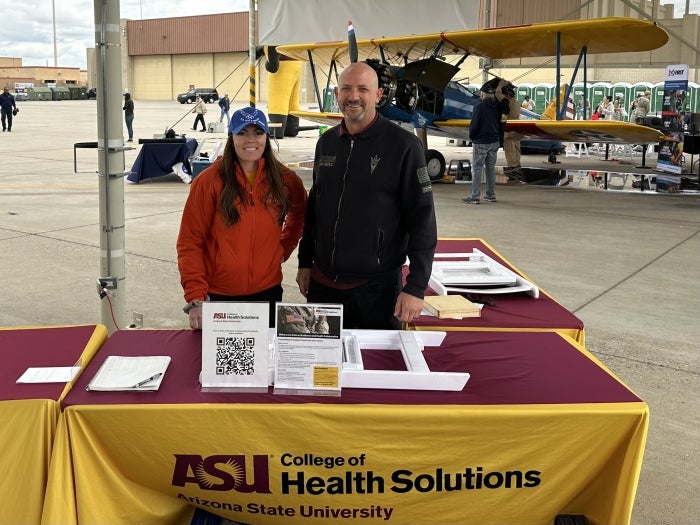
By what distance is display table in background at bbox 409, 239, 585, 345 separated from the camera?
8.86ft

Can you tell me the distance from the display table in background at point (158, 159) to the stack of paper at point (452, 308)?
9.73 meters

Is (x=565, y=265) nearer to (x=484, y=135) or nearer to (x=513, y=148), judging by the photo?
(x=484, y=135)

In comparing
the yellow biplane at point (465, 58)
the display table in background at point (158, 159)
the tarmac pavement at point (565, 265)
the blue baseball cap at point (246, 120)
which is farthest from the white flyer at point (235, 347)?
the display table in background at point (158, 159)

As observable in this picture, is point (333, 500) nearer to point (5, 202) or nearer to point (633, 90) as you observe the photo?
point (5, 202)

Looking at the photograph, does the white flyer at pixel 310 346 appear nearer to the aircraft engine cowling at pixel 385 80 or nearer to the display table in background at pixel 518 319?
the display table in background at pixel 518 319

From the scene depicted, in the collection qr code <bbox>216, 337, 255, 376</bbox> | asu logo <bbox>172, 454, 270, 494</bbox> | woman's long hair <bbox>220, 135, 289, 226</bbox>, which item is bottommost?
asu logo <bbox>172, 454, 270, 494</bbox>

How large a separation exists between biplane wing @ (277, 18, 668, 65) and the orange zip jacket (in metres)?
8.63

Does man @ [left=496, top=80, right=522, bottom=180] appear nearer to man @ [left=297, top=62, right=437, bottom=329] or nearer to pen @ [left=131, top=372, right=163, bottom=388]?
man @ [left=297, top=62, right=437, bottom=329]

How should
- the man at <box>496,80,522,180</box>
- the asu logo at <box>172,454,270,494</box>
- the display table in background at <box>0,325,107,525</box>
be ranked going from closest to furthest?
1. the display table in background at <box>0,325,107,525</box>
2. the asu logo at <box>172,454,270,494</box>
3. the man at <box>496,80,522,180</box>

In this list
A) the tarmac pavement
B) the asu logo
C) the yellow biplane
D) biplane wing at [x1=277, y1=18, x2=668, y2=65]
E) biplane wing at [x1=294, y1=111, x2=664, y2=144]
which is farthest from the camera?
biplane wing at [x1=294, y1=111, x2=664, y2=144]

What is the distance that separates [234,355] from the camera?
1.98 m

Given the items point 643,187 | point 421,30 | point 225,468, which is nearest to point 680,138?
point 643,187

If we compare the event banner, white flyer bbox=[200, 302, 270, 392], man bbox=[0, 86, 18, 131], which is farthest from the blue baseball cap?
man bbox=[0, 86, 18, 131]

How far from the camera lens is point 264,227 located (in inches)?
107
